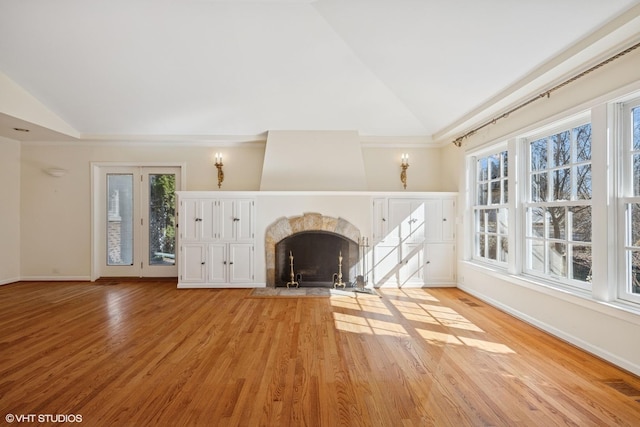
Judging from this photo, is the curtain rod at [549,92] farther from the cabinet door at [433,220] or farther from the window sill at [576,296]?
the window sill at [576,296]

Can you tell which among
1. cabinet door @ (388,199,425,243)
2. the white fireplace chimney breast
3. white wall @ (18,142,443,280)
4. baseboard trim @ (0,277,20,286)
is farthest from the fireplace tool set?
baseboard trim @ (0,277,20,286)

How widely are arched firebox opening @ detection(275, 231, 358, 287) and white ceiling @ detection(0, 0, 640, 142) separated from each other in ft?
6.44

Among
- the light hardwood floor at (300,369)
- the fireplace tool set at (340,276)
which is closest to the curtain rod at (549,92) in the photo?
the fireplace tool set at (340,276)

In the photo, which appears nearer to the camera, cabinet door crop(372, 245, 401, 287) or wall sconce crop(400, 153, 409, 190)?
cabinet door crop(372, 245, 401, 287)

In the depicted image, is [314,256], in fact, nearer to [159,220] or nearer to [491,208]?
[491,208]

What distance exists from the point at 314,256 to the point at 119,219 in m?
3.87

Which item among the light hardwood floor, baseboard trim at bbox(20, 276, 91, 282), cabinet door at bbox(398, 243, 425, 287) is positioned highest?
cabinet door at bbox(398, 243, 425, 287)

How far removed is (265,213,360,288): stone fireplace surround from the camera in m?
5.43

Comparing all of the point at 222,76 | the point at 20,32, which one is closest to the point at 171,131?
the point at 222,76

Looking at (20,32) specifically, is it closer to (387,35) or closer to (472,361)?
(387,35)

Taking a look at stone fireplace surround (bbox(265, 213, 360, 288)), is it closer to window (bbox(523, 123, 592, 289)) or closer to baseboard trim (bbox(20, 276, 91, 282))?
window (bbox(523, 123, 592, 289))

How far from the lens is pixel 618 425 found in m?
1.84

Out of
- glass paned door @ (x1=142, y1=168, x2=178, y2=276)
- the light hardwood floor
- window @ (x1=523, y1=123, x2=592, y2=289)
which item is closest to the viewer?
the light hardwood floor

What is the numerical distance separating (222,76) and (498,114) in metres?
3.78
